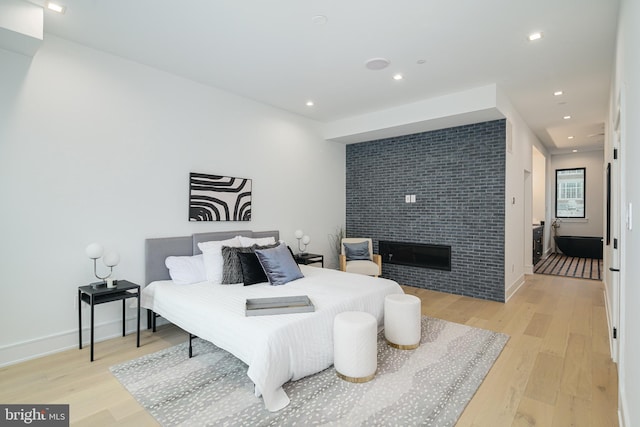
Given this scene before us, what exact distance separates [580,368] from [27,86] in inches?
209

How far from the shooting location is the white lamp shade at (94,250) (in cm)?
293

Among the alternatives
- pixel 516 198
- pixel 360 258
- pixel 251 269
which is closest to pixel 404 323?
pixel 251 269

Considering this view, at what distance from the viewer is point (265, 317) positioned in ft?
7.94

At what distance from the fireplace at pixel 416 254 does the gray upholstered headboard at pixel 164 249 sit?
10.1 ft

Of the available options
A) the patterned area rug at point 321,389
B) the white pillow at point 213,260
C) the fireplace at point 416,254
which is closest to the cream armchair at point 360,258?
the fireplace at point 416,254

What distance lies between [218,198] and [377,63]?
2.49 metres

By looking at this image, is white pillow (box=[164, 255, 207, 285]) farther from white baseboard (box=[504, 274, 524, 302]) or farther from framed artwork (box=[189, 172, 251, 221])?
Answer: white baseboard (box=[504, 274, 524, 302])

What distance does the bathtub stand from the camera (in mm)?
8164

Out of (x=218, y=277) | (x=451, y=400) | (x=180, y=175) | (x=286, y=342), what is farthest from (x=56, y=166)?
(x=451, y=400)

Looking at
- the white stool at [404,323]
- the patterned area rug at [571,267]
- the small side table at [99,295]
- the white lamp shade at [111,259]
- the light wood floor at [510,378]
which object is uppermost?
the white lamp shade at [111,259]

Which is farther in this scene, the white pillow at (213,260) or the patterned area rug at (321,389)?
the white pillow at (213,260)

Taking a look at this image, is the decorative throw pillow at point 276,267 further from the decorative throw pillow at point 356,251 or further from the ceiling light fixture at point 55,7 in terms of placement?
the ceiling light fixture at point 55,7

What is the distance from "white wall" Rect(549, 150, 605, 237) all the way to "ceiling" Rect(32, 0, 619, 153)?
18.2 ft

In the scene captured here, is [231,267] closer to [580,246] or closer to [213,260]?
[213,260]
